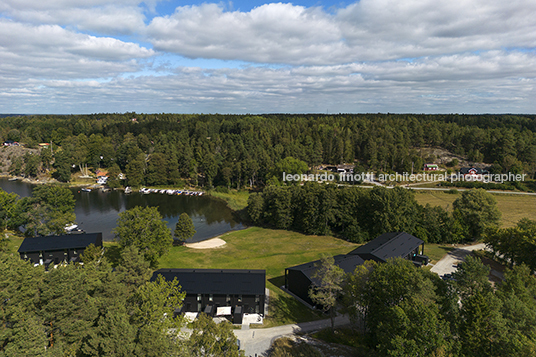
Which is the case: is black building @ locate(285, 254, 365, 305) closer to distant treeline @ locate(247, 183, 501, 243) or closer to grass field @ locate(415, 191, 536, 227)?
distant treeline @ locate(247, 183, 501, 243)

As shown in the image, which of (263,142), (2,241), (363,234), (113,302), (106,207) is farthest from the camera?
(263,142)

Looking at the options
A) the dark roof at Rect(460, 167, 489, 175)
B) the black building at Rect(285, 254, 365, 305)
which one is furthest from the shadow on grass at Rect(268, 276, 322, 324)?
the dark roof at Rect(460, 167, 489, 175)

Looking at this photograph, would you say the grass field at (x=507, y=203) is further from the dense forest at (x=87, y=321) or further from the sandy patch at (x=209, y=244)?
the dense forest at (x=87, y=321)

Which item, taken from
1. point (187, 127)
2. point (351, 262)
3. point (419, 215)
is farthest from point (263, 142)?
point (351, 262)

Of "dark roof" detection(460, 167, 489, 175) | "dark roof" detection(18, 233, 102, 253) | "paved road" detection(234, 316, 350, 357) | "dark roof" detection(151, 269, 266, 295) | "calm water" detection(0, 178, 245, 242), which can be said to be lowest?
"calm water" detection(0, 178, 245, 242)

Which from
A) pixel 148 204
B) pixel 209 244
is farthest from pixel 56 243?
pixel 148 204

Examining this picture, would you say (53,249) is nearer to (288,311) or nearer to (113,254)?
(113,254)

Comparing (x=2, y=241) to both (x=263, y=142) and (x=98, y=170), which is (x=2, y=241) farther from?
(x=263, y=142)
